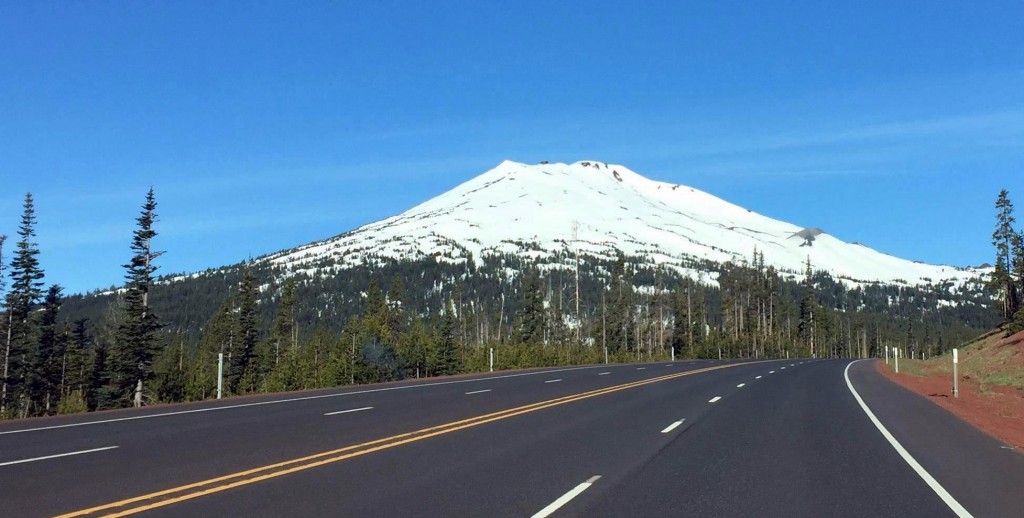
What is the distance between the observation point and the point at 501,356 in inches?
2591

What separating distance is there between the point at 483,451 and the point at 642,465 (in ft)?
8.18

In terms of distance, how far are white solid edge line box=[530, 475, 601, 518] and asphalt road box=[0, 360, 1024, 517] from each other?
0.03 m

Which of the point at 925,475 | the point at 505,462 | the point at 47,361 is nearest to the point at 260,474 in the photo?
the point at 505,462

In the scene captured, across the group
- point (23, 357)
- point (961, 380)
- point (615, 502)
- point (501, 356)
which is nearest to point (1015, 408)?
point (961, 380)

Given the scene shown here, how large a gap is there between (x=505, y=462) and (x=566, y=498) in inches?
101

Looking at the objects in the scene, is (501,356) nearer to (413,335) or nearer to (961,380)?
(413,335)

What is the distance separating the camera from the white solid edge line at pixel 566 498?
7.95 m

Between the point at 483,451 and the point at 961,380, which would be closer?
the point at 483,451

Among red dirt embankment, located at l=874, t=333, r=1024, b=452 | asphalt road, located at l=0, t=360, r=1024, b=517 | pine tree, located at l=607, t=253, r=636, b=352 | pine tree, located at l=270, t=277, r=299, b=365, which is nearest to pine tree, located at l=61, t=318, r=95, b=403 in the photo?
pine tree, located at l=270, t=277, r=299, b=365

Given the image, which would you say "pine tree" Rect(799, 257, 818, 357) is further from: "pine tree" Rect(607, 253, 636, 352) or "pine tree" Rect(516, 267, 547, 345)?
"pine tree" Rect(516, 267, 547, 345)

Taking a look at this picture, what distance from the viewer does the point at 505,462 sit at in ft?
36.7

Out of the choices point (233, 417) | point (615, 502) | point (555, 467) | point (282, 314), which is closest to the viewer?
point (615, 502)

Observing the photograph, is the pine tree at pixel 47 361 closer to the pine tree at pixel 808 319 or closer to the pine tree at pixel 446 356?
the pine tree at pixel 446 356

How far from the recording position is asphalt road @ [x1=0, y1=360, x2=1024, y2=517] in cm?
839
